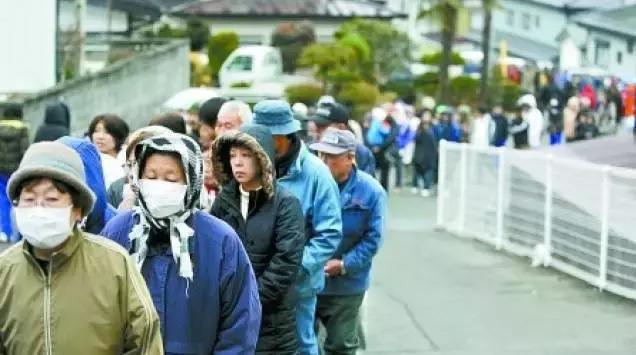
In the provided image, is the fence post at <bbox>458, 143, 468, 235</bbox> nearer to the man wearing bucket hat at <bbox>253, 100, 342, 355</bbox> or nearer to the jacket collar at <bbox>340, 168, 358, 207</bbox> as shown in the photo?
the jacket collar at <bbox>340, 168, 358, 207</bbox>

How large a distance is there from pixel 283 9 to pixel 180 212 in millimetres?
56399

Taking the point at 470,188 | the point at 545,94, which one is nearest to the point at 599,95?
the point at 545,94

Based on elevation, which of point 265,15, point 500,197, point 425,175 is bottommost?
point 425,175

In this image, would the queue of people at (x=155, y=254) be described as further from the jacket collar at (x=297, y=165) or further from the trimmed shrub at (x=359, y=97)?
the trimmed shrub at (x=359, y=97)

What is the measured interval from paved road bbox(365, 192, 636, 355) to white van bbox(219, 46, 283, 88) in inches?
1197

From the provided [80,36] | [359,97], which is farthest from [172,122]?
[359,97]

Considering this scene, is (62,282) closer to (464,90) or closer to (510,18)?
(464,90)

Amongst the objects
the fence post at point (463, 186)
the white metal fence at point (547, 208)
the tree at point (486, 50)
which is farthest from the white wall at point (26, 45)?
the tree at point (486, 50)

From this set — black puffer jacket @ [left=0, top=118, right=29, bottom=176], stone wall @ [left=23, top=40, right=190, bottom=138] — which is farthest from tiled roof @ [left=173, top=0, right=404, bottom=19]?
black puffer jacket @ [left=0, top=118, right=29, bottom=176]

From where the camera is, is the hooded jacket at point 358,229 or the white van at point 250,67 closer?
the hooded jacket at point 358,229

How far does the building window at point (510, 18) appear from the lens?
8188 cm

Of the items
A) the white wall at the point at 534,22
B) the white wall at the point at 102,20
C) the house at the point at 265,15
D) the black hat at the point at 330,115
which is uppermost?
the white wall at the point at 534,22

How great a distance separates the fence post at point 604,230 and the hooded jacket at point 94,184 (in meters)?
7.97

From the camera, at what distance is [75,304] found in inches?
187
